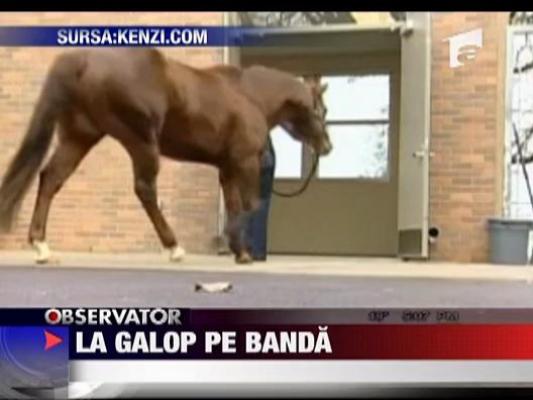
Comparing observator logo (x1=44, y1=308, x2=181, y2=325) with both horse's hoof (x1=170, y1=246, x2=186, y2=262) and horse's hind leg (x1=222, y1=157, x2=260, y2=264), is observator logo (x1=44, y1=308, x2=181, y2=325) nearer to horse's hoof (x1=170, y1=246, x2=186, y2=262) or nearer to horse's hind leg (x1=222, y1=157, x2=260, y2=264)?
horse's hoof (x1=170, y1=246, x2=186, y2=262)

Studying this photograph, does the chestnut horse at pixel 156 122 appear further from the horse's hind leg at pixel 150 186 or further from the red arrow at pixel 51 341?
the red arrow at pixel 51 341

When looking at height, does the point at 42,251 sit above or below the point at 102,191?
below

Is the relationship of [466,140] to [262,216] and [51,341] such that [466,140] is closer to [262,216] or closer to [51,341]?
[262,216]

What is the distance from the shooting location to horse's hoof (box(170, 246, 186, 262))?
7.18ft

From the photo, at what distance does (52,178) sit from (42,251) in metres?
0.21

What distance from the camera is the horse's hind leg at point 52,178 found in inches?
84.7

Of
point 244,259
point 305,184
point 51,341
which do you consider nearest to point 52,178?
point 51,341

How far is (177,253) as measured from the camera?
219 centimetres

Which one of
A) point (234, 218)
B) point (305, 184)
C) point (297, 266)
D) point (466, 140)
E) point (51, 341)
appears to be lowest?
point (51, 341)

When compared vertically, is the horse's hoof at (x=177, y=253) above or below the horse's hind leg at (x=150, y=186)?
below

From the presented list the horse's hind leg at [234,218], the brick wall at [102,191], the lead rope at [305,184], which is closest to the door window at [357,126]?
the lead rope at [305,184]

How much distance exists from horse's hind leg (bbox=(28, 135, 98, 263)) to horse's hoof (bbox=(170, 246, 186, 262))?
346mm

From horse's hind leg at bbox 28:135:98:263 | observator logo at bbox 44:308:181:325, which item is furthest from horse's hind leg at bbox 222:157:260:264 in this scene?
horse's hind leg at bbox 28:135:98:263
